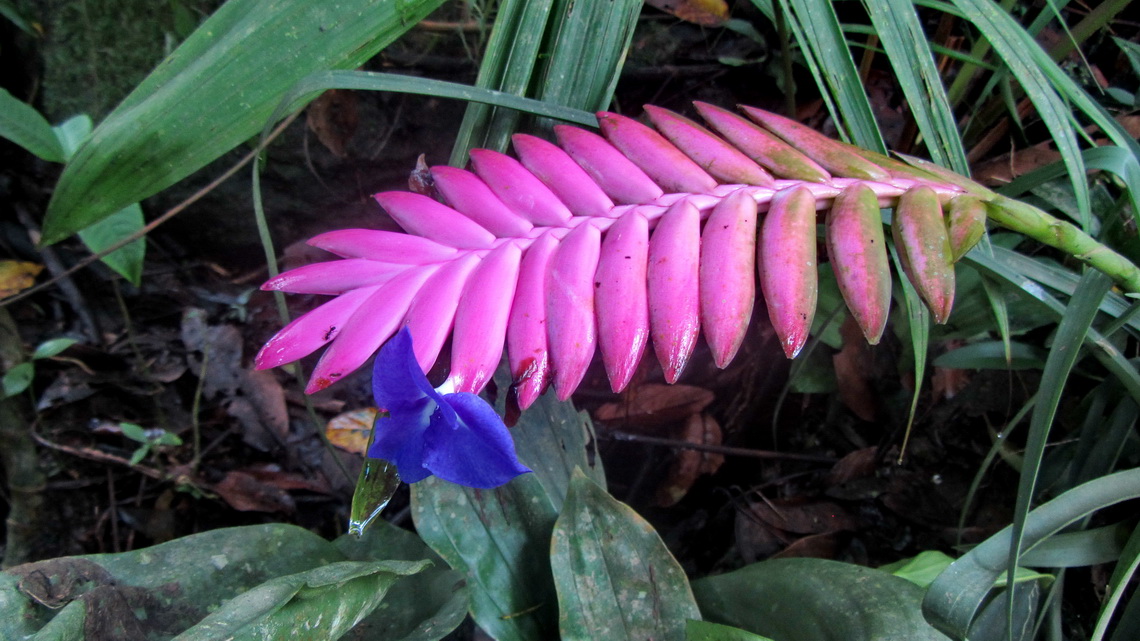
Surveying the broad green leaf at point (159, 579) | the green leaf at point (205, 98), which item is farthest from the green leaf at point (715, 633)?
the green leaf at point (205, 98)

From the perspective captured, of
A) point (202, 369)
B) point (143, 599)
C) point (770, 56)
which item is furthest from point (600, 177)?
point (202, 369)

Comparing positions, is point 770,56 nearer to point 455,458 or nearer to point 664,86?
point 664,86

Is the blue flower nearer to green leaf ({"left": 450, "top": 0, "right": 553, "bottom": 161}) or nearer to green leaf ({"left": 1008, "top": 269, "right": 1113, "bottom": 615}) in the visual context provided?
green leaf ({"left": 450, "top": 0, "right": 553, "bottom": 161})

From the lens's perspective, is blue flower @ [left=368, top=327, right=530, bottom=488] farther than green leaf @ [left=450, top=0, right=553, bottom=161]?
No

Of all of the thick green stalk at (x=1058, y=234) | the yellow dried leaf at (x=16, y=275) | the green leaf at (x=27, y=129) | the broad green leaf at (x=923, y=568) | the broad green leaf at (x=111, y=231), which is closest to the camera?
the thick green stalk at (x=1058, y=234)

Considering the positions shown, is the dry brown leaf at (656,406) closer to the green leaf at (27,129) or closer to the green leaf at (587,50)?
the green leaf at (587,50)

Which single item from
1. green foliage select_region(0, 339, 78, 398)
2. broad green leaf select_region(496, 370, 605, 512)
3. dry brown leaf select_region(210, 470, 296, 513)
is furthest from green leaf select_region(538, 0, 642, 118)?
green foliage select_region(0, 339, 78, 398)
